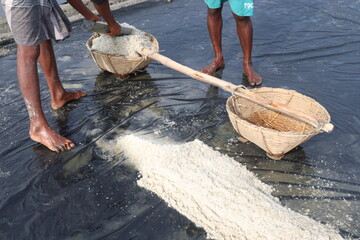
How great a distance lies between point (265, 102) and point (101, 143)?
1.29 meters

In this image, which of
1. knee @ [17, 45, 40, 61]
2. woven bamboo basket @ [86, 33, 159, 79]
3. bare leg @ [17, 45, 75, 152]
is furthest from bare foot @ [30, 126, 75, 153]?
woven bamboo basket @ [86, 33, 159, 79]

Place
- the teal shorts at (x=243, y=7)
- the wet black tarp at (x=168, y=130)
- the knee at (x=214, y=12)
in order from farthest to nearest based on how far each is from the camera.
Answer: the knee at (x=214, y=12), the teal shorts at (x=243, y=7), the wet black tarp at (x=168, y=130)

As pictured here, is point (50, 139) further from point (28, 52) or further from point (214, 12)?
point (214, 12)

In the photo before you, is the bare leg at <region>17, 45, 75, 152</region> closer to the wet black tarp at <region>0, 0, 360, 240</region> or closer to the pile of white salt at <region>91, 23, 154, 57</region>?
the wet black tarp at <region>0, 0, 360, 240</region>

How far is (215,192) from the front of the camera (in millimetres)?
2166

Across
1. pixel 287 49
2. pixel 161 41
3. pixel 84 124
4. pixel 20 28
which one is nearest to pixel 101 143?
pixel 84 124

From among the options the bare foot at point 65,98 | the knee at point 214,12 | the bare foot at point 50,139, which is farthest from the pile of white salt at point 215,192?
the knee at point 214,12

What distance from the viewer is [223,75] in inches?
150

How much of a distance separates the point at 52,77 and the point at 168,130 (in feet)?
3.82

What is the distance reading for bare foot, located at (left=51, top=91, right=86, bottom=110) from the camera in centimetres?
325

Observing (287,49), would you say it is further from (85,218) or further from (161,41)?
(85,218)

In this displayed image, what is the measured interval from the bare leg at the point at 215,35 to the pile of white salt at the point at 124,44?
68 cm

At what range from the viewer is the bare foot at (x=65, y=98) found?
10.7 ft

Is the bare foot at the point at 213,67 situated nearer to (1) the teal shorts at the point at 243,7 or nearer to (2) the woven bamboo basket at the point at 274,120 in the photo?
(1) the teal shorts at the point at 243,7
